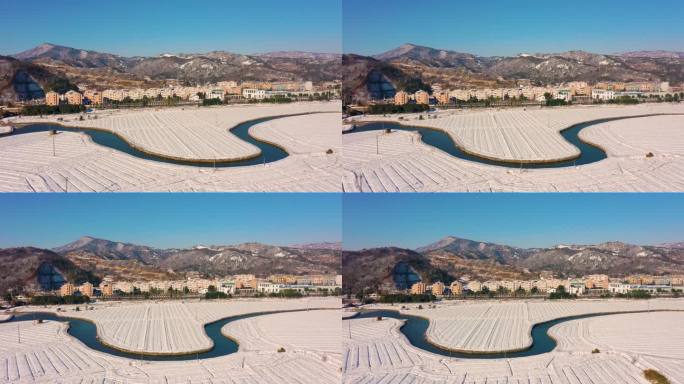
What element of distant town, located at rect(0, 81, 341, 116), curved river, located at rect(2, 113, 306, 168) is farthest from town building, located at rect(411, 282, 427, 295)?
distant town, located at rect(0, 81, 341, 116)

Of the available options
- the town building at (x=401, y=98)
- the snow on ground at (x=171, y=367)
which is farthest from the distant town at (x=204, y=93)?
the snow on ground at (x=171, y=367)

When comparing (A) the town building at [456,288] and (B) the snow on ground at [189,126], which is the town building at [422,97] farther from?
(A) the town building at [456,288]

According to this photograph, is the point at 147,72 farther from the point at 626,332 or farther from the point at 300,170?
the point at 626,332

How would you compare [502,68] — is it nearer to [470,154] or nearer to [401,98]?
[401,98]

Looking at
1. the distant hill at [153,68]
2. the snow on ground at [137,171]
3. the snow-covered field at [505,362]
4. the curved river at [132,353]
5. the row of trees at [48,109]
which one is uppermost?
the distant hill at [153,68]

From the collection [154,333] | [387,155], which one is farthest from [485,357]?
[154,333]

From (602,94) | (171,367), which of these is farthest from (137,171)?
(602,94)

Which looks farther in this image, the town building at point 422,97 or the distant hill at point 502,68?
the town building at point 422,97
